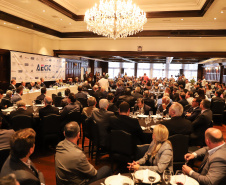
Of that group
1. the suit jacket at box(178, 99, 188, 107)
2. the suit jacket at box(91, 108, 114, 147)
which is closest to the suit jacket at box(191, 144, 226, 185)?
the suit jacket at box(91, 108, 114, 147)

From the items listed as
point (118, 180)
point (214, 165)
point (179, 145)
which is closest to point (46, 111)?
point (179, 145)

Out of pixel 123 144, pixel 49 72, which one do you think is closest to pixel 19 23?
pixel 49 72

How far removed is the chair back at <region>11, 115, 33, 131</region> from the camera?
3.99m

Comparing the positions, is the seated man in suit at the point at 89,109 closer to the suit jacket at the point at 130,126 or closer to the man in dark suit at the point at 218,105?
the suit jacket at the point at 130,126

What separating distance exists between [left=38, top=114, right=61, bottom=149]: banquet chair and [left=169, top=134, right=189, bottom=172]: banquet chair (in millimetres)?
2500

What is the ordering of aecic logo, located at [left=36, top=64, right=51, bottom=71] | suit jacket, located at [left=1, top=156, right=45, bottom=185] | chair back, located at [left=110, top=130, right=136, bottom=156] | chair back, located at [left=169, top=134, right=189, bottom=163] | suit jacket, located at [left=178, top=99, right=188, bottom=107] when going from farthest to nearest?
aecic logo, located at [left=36, top=64, right=51, bottom=71] < suit jacket, located at [left=178, top=99, right=188, bottom=107] < chair back, located at [left=110, top=130, right=136, bottom=156] < chair back, located at [left=169, top=134, right=189, bottom=163] < suit jacket, located at [left=1, top=156, right=45, bottom=185]

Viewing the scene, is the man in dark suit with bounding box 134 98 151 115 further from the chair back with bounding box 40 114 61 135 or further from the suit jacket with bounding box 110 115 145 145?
the chair back with bounding box 40 114 61 135

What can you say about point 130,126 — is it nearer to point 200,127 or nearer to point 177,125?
point 177,125

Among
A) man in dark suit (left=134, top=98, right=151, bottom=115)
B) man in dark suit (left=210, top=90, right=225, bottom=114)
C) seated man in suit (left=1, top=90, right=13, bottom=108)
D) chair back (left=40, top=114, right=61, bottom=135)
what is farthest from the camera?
man in dark suit (left=210, top=90, right=225, bottom=114)

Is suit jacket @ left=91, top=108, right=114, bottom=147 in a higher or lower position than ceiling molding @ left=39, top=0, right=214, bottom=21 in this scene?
lower

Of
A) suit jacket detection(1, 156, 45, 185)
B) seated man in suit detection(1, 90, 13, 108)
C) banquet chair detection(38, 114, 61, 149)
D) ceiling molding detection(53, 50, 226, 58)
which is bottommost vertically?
banquet chair detection(38, 114, 61, 149)

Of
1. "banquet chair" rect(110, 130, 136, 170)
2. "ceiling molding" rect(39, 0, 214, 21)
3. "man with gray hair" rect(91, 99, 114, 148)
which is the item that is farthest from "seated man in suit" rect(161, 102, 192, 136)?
"ceiling molding" rect(39, 0, 214, 21)

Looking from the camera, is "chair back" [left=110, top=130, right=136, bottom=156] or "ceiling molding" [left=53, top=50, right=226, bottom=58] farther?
"ceiling molding" [left=53, top=50, right=226, bottom=58]

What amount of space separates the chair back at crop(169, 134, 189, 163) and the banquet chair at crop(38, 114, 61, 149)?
2.50 meters
